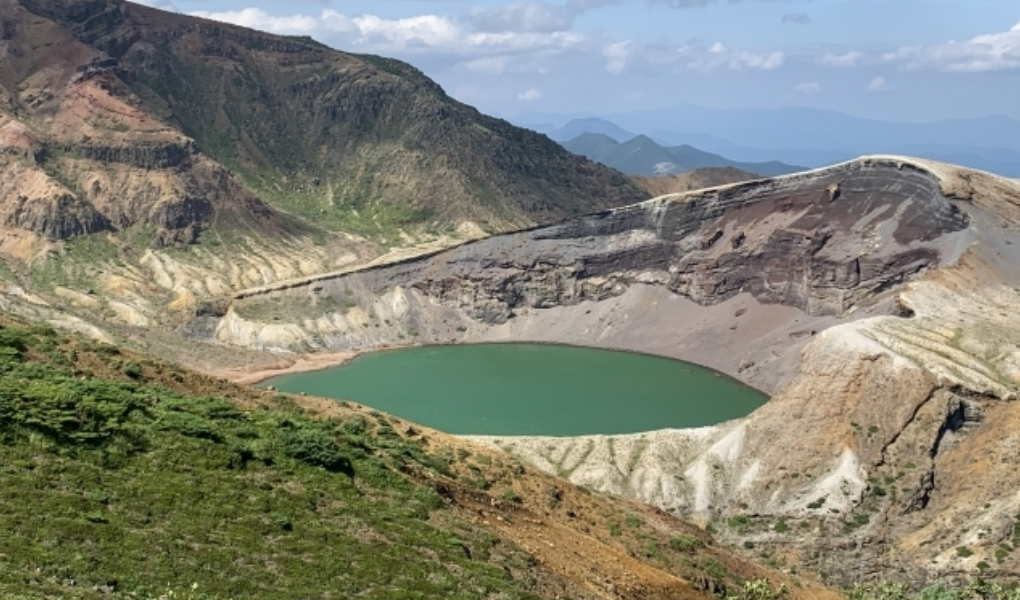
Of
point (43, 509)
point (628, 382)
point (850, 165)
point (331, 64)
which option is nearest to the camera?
point (43, 509)

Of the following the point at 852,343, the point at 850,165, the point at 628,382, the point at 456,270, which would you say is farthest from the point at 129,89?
the point at 852,343

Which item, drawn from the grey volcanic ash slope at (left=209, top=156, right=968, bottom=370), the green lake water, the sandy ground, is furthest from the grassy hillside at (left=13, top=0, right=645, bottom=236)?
the green lake water

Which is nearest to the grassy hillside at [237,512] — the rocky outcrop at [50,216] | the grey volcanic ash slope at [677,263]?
the grey volcanic ash slope at [677,263]

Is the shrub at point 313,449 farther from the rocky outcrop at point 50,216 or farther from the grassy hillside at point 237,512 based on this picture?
the rocky outcrop at point 50,216

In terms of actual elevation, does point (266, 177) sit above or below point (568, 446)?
above

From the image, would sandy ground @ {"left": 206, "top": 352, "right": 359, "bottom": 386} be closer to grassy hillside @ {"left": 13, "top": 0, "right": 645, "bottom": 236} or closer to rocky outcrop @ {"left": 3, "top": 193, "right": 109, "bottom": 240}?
rocky outcrop @ {"left": 3, "top": 193, "right": 109, "bottom": 240}

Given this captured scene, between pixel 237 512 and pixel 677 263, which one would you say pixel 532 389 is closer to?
pixel 677 263

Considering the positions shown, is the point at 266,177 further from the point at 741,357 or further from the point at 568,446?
the point at 568,446
